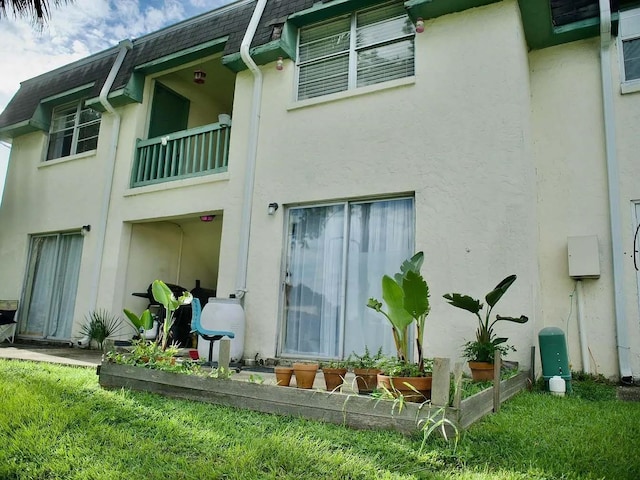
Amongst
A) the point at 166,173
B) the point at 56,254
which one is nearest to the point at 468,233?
the point at 166,173

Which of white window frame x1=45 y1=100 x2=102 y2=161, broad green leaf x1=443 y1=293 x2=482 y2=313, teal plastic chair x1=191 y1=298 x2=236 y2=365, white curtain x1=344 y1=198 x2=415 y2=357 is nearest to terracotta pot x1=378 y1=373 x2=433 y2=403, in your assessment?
broad green leaf x1=443 y1=293 x2=482 y2=313

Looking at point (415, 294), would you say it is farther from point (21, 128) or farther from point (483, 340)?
point (21, 128)

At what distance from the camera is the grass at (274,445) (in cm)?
248

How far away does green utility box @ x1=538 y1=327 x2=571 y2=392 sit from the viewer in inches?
185

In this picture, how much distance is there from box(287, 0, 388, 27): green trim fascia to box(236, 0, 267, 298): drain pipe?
681 millimetres

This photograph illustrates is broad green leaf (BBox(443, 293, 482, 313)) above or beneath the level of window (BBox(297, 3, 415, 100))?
beneath

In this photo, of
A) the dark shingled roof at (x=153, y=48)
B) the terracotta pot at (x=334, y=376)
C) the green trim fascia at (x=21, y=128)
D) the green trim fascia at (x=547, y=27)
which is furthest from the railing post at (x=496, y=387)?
the green trim fascia at (x=21, y=128)

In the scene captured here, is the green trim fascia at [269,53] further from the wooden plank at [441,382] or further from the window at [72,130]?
the wooden plank at [441,382]

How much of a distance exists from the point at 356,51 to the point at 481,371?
182 inches

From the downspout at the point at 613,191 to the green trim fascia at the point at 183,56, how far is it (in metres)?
5.31

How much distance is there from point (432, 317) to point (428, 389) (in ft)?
7.66

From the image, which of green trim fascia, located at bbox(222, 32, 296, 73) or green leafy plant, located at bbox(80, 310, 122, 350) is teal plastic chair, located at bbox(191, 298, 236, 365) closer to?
green leafy plant, located at bbox(80, 310, 122, 350)

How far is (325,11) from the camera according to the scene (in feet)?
22.2

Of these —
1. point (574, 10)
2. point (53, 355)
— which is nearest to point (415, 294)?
point (574, 10)
